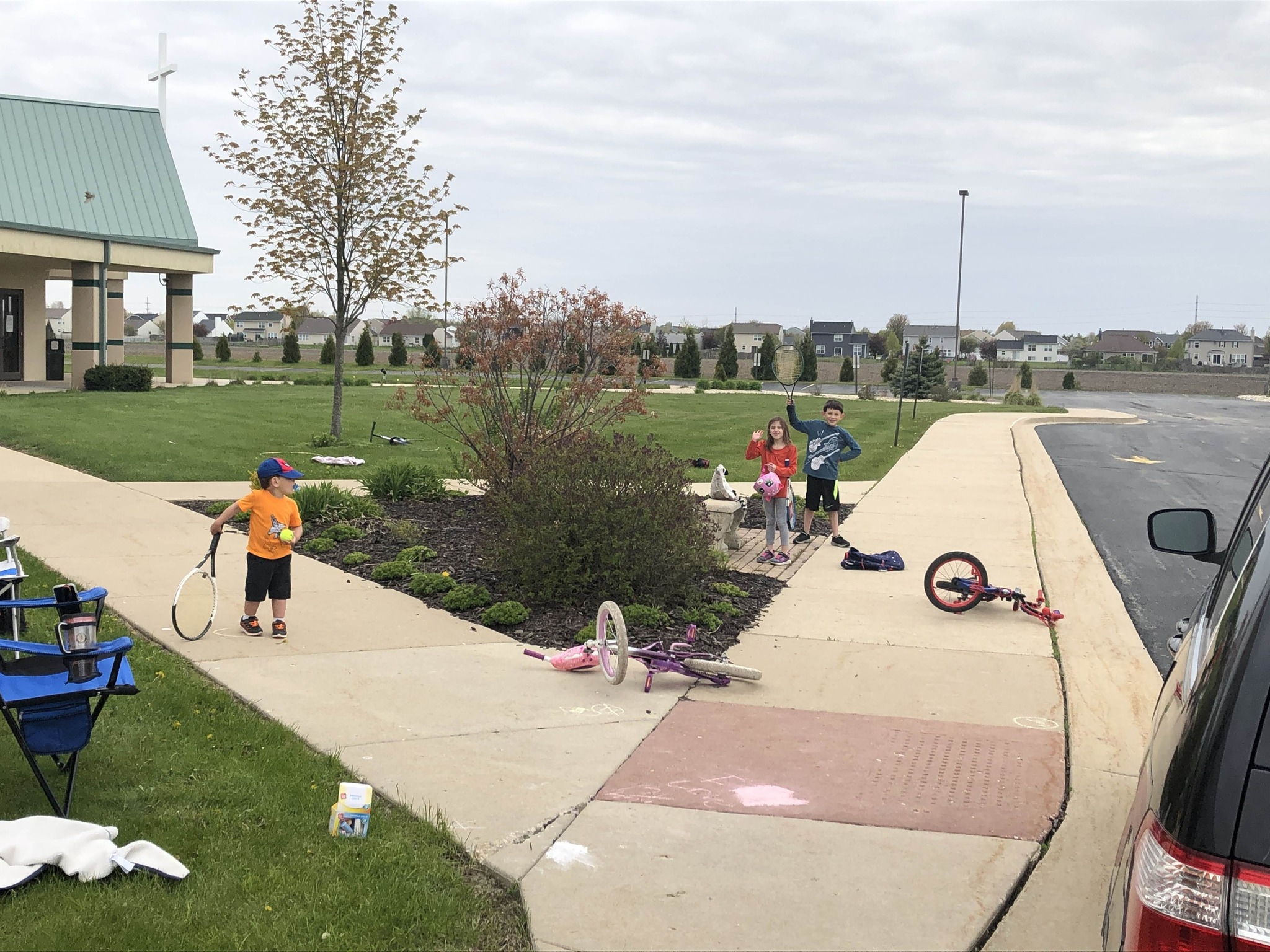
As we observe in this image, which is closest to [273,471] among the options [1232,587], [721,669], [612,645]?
[612,645]

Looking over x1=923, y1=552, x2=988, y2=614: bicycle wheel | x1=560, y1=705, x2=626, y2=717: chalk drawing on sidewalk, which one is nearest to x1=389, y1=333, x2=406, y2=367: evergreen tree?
x1=923, y1=552, x2=988, y2=614: bicycle wheel

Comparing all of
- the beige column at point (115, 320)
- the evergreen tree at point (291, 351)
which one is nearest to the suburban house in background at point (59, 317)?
the evergreen tree at point (291, 351)

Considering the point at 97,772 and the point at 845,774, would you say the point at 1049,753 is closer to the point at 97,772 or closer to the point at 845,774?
the point at 845,774

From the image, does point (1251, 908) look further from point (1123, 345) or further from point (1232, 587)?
point (1123, 345)

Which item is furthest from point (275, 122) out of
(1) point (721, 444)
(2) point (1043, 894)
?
(2) point (1043, 894)

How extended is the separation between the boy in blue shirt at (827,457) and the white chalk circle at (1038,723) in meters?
4.85

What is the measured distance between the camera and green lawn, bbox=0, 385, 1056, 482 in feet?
52.2

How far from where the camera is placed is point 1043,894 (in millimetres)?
4191

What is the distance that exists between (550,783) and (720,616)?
A: 3.42 metres

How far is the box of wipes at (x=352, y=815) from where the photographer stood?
445 centimetres

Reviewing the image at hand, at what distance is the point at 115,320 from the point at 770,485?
30.7 metres

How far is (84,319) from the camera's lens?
3025 centimetres

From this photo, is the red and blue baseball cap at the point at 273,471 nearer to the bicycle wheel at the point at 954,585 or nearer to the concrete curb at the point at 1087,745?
the bicycle wheel at the point at 954,585

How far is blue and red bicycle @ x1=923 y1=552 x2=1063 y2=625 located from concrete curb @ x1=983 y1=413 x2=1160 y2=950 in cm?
21
